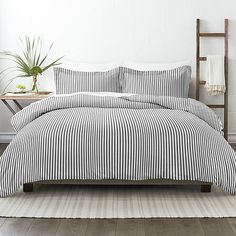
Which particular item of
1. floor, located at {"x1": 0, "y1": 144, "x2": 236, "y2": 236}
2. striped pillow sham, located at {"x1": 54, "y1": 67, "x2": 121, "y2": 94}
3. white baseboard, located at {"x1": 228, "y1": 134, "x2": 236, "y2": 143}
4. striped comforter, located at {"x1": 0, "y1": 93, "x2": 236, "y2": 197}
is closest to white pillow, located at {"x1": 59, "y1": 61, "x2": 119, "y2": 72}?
striped pillow sham, located at {"x1": 54, "y1": 67, "x2": 121, "y2": 94}

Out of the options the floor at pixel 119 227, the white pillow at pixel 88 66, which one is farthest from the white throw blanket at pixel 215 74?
the floor at pixel 119 227

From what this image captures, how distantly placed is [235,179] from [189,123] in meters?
0.50

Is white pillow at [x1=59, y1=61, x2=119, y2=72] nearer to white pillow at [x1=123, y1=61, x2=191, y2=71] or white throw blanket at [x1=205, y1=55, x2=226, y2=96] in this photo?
white pillow at [x1=123, y1=61, x2=191, y2=71]

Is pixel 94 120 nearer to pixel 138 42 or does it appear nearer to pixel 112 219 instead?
pixel 112 219

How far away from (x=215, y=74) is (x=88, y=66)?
1.33m

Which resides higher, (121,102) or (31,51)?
(31,51)

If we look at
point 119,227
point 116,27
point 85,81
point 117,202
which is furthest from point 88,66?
point 119,227

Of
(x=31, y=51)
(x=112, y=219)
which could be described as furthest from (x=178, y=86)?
(x=112, y=219)

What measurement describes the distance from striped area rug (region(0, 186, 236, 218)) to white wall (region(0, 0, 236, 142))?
7.67 ft

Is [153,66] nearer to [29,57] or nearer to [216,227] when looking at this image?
[29,57]

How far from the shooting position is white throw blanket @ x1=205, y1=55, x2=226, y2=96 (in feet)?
19.7

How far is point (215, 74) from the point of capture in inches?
237

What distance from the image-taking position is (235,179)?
12.8ft

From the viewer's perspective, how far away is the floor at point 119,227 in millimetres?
3184
